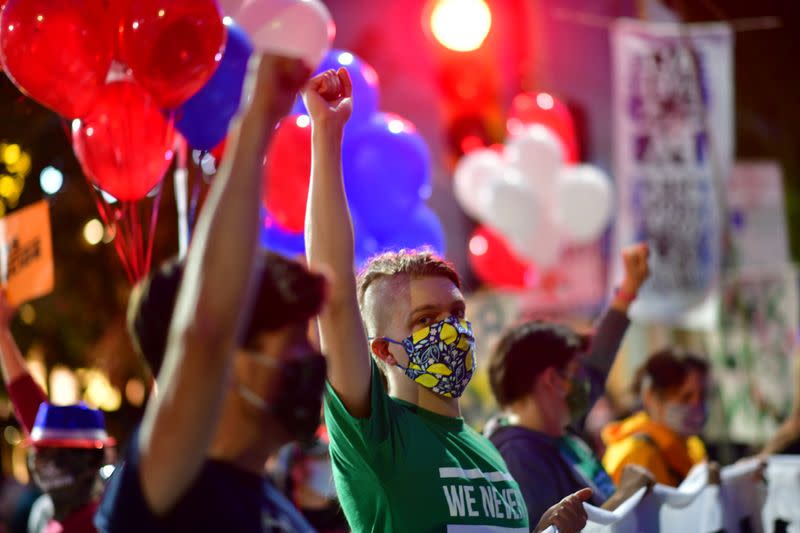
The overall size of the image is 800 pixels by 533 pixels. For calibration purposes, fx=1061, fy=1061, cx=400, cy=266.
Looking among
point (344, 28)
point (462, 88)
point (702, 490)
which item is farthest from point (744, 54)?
point (702, 490)

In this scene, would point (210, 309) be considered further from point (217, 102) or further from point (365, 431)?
point (217, 102)

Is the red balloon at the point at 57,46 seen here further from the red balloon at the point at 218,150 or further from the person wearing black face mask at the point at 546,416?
the person wearing black face mask at the point at 546,416

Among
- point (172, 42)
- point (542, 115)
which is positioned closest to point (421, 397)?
point (172, 42)

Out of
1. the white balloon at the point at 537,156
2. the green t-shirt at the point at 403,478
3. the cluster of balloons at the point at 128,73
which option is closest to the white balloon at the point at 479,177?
the white balloon at the point at 537,156

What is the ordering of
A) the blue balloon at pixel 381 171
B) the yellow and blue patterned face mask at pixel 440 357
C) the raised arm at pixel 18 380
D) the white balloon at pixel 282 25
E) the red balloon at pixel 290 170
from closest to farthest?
the yellow and blue patterned face mask at pixel 440 357 → the raised arm at pixel 18 380 → the white balloon at pixel 282 25 → the red balloon at pixel 290 170 → the blue balloon at pixel 381 171

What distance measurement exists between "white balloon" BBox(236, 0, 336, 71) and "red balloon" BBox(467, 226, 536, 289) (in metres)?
6.89

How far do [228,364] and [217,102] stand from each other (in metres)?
2.49

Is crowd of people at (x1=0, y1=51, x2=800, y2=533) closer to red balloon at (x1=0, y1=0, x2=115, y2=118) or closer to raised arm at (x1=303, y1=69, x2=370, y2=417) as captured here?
raised arm at (x1=303, y1=69, x2=370, y2=417)

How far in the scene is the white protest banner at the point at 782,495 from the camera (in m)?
5.02

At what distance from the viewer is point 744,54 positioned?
14.3 meters

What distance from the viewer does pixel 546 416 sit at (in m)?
3.65

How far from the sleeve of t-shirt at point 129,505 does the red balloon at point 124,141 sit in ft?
7.55

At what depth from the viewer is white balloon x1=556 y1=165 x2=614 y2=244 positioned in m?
10.7

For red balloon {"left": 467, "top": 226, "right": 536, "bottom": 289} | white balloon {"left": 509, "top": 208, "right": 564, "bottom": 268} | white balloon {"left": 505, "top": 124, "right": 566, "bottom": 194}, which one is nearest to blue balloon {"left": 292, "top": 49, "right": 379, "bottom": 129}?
white balloon {"left": 505, "top": 124, "right": 566, "bottom": 194}
